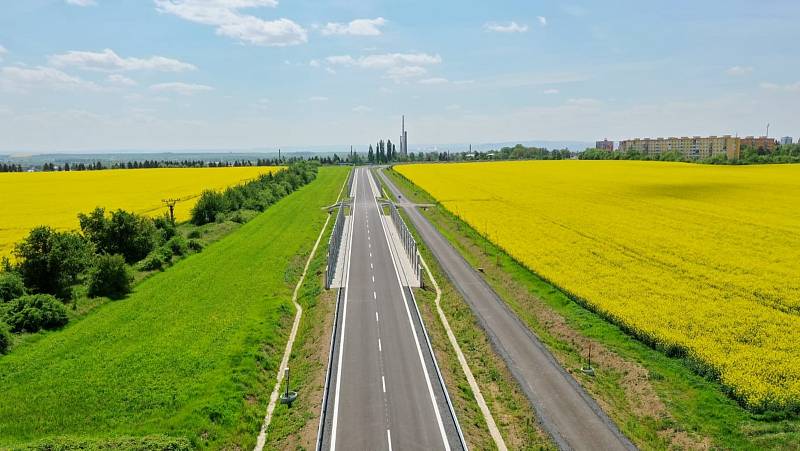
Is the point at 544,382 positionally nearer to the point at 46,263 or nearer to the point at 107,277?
the point at 107,277

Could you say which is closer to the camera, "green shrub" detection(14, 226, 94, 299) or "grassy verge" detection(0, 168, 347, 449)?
"grassy verge" detection(0, 168, 347, 449)

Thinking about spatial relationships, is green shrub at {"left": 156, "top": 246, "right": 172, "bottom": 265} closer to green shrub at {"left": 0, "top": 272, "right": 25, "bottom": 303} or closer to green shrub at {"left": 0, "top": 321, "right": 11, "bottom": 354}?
green shrub at {"left": 0, "top": 272, "right": 25, "bottom": 303}

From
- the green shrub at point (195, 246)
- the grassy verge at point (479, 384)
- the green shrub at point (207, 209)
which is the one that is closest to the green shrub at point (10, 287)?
the green shrub at point (195, 246)

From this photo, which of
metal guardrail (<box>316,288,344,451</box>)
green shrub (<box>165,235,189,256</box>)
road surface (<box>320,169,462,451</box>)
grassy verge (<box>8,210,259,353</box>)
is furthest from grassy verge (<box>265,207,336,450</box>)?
green shrub (<box>165,235,189,256</box>)

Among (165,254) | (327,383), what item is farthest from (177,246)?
(327,383)

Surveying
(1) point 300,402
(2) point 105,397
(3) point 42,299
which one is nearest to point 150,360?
(2) point 105,397
